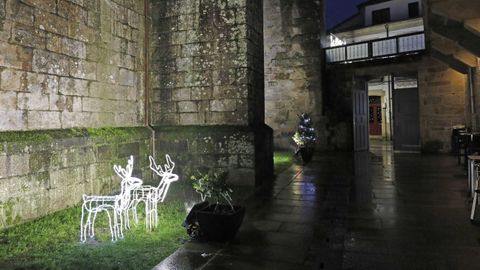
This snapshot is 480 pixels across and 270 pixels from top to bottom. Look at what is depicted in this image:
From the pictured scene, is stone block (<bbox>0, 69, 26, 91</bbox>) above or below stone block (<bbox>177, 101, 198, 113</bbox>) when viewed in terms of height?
above

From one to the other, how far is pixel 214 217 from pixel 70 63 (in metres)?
3.31

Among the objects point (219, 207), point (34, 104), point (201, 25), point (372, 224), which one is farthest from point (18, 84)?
point (372, 224)

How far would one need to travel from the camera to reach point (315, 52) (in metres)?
13.2

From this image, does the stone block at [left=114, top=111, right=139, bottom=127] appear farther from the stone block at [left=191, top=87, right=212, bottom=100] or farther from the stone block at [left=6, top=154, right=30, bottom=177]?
the stone block at [left=6, top=154, right=30, bottom=177]

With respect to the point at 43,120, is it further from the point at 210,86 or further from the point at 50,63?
the point at 210,86

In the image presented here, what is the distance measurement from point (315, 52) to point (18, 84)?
10768mm

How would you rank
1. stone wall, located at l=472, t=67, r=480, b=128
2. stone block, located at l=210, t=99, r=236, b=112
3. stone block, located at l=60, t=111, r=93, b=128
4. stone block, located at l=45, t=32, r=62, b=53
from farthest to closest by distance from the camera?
stone wall, located at l=472, t=67, r=480, b=128, stone block, located at l=210, t=99, r=236, b=112, stone block, located at l=60, t=111, r=93, b=128, stone block, located at l=45, t=32, r=62, b=53

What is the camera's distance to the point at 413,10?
21.1 meters

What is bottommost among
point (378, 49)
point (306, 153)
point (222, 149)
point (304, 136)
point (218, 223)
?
point (218, 223)

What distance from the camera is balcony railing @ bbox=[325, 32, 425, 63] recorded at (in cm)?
1229

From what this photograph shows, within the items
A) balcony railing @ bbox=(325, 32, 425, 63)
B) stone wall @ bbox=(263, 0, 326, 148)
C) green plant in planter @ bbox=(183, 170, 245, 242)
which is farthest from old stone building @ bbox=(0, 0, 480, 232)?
stone wall @ bbox=(263, 0, 326, 148)

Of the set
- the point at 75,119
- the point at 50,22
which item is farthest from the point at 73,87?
the point at 50,22

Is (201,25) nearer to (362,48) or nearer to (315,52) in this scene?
(315,52)

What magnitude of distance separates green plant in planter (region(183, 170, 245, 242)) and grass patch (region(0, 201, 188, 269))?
0.63ft
